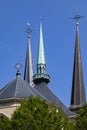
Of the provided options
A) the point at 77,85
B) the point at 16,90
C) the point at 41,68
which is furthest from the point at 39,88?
the point at 16,90

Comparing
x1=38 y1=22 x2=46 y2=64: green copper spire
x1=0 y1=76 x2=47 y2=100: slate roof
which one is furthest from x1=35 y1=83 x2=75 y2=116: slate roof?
x1=38 y1=22 x2=46 y2=64: green copper spire

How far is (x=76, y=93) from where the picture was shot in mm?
76812

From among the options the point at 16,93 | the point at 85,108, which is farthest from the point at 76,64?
the point at 85,108

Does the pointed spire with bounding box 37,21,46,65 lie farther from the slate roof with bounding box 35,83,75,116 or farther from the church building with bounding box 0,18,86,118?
the slate roof with bounding box 35,83,75,116

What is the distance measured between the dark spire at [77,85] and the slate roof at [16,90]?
47.5 feet

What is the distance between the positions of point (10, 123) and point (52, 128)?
11.8ft

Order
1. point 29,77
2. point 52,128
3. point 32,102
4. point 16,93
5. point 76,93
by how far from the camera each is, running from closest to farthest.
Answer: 1. point 52,128
2. point 32,102
3. point 16,93
4. point 76,93
5. point 29,77

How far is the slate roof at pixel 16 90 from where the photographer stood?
2317 inches

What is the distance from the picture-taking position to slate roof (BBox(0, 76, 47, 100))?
58.9m

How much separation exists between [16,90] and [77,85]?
Result: 19.2 meters

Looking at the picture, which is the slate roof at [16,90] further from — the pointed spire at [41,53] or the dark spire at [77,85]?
the pointed spire at [41,53]

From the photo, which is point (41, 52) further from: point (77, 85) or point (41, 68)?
point (77, 85)

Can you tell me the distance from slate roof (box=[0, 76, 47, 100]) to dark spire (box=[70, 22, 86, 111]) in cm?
1447

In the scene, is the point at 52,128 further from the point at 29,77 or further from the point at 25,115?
the point at 29,77
